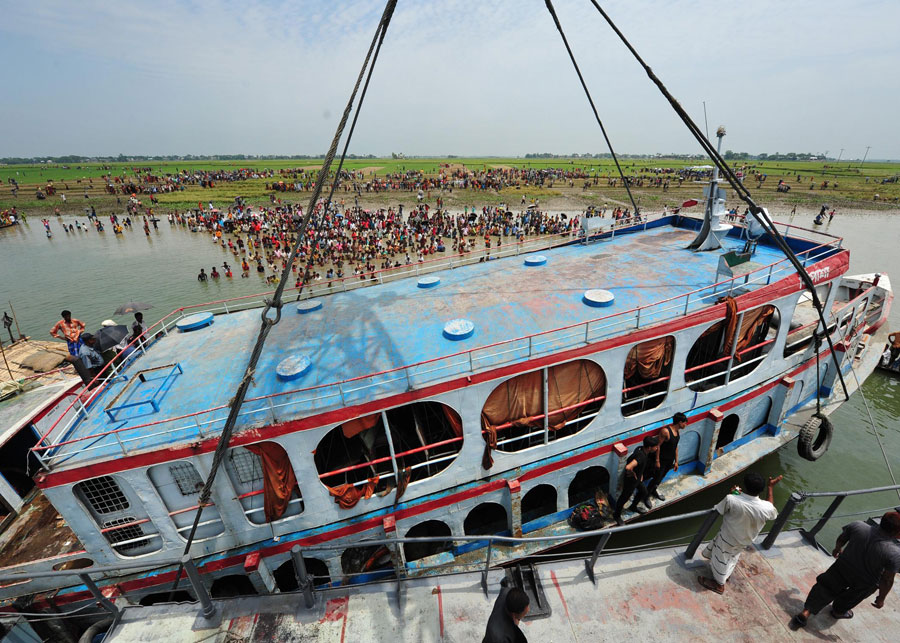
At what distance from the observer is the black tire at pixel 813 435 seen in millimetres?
10641

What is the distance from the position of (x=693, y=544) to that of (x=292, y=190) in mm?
87039

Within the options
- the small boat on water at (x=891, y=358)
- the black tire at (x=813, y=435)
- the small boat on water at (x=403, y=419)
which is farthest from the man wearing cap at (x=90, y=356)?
the small boat on water at (x=891, y=358)

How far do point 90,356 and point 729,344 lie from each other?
1660 centimetres

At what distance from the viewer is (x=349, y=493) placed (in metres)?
7.47

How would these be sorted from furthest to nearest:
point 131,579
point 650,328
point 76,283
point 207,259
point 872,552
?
point 207,259
point 76,283
point 650,328
point 131,579
point 872,552

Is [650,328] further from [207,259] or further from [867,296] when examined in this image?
[207,259]

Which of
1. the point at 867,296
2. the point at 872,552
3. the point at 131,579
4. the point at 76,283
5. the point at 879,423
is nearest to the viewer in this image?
the point at 872,552

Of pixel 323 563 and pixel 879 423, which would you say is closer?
pixel 323 563

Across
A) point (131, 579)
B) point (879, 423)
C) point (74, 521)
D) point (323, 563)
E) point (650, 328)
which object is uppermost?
point (650, 328)

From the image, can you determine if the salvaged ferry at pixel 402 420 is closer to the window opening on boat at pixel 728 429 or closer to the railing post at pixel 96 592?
the window opening on boat at pixel 728 429

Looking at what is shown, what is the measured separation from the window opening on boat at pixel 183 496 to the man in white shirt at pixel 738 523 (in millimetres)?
8290

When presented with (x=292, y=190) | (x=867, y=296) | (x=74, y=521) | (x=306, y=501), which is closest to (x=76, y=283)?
(x=74, y=521)

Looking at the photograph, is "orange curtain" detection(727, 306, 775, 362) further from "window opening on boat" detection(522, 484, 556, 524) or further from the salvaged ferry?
"window opening on boat" detection(522, 484, 556, 524)

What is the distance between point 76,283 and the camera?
3084 centimetres
